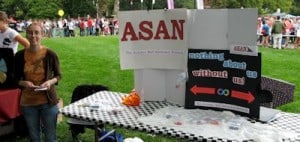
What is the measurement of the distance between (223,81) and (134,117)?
2.53 feet

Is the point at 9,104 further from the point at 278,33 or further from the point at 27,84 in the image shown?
the point at 278,33

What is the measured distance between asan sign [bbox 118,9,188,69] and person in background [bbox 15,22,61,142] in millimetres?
647

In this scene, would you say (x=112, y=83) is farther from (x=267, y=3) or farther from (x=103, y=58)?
(x=267, y=3)

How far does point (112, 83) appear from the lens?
924 centimetres

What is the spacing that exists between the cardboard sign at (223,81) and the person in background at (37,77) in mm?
1199

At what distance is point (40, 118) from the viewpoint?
409 centimetres

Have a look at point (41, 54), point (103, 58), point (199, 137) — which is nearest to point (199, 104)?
point (199, 137)

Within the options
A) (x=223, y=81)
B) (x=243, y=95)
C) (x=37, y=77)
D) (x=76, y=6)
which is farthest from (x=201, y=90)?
(x=76, y=6)

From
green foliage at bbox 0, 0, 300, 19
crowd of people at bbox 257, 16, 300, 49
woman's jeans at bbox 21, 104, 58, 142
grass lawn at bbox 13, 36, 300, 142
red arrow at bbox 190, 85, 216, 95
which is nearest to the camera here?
red arrow at bbox 190, 85, 216, 95

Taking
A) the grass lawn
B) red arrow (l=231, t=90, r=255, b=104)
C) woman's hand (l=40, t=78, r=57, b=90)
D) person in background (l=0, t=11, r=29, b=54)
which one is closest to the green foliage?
the grass lawn

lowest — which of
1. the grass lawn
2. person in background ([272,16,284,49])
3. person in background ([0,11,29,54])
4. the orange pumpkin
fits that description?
the grass lawn

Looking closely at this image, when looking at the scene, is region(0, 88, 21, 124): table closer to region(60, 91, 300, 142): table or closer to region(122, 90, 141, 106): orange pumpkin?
region(60, 91, 300, 142): table

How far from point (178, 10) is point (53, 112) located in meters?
1.44

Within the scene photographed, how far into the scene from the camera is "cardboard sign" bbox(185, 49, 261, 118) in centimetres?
334
